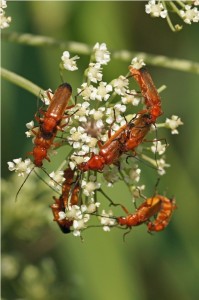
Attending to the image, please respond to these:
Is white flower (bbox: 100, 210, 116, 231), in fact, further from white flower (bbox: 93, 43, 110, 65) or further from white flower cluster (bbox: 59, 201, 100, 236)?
white flower (bbox: 93, 43, 110, 65)

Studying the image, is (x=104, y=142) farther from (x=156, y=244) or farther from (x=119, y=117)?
(x=156, y=244)

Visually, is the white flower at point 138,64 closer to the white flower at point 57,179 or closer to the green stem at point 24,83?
the green stem at point 24,83

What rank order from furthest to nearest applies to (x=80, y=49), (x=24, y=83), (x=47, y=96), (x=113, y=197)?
(x=113, y=197) < (x=80, y=49) < (x=24, y=83) < (x=47, y=96)

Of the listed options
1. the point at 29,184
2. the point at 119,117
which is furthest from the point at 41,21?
the point at 119,117

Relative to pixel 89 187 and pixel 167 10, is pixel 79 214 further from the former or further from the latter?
pixel 167 10

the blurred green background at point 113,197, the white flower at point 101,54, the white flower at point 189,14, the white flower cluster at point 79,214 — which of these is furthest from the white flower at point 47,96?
the blurred green background at point 113,197

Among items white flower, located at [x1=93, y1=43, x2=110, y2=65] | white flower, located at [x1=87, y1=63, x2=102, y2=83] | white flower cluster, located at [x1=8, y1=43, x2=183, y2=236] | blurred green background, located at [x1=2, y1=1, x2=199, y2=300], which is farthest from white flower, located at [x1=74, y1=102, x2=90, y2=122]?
blurred green background, located at [x1=2, y1=1, x2=199, y2=300]

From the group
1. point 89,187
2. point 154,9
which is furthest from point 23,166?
point 154,9

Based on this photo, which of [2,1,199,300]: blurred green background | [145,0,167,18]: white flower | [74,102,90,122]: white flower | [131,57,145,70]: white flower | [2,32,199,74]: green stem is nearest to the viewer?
[74,102,90,122]: white flower
